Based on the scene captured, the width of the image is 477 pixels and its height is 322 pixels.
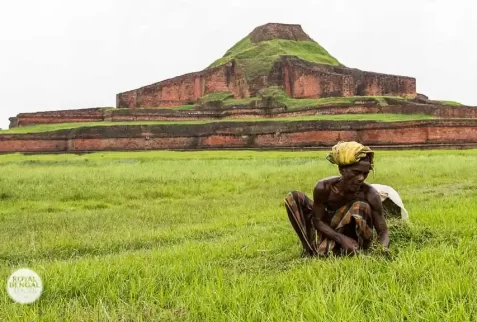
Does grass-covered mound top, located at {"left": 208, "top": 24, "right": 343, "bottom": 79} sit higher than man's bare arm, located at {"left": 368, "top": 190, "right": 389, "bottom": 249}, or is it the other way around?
grass-covered mound top, located at {"left": 208, "top": 24, "right": 343, "bottom": 79}

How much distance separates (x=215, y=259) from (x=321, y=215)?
0.81 meters

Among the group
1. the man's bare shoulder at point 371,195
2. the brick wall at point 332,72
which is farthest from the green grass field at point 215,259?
the brick wall at point 332,72

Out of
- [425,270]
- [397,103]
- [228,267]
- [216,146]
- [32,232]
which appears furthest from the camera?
[397,103]

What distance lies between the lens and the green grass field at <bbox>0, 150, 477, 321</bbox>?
214 cm

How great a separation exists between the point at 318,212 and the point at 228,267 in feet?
2.30

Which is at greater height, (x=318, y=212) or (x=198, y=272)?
(x=318, y=212)

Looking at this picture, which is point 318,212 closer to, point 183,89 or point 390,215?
point 390,215

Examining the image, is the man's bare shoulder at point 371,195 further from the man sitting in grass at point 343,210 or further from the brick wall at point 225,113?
the brick wall at point 225,113

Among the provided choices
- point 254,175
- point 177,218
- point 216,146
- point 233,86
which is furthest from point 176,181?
point 233,86

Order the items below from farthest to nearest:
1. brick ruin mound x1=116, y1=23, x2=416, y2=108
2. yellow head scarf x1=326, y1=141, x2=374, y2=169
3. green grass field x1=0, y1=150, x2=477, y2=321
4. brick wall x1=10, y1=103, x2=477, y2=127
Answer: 1. brick ruin mound x1=116, y1=23, x2=416, y2=108
2. brick wall x1=10, y1=103, x2=477, y2=127
3. yellow head scarf x1=326, y1=141, x2=374, y2=169
4. green grass field x1=0, y1=150, x2=477, y2=321

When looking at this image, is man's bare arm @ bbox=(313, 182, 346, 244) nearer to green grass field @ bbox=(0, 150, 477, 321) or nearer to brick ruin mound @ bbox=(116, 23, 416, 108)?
green grass field @ bbox=(0, 150, 477, 321)

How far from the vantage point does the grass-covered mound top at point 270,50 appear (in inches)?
1043

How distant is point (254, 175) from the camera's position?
32.6 ft

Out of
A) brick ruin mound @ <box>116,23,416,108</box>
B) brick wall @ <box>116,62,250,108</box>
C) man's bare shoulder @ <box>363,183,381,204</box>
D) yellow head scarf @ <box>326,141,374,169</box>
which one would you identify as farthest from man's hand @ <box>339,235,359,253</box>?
brick wall @ <box>116,62,250,108</box>
